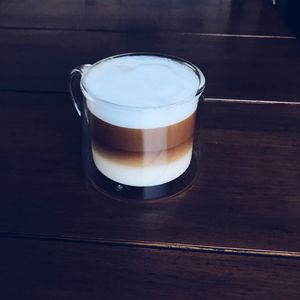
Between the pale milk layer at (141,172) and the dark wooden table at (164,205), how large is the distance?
0.02 metres

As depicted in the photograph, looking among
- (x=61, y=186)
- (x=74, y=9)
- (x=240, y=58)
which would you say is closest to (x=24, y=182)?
(x=61, y=186)

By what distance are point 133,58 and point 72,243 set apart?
0.62 ft

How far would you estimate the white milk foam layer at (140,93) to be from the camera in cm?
39

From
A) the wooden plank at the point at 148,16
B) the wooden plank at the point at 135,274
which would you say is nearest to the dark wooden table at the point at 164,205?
the wooden plank at the point at 135,274

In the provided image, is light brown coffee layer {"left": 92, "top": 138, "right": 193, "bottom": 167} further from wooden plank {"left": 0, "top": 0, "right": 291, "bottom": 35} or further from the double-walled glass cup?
wooden plank {"left": 0, "top": 0, "right": 291, "bottom": 35}

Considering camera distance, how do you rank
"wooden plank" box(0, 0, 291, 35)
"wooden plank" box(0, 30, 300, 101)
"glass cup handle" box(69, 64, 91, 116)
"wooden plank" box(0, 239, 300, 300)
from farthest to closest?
"wooden plank" box(0, 0, 291, 35)
"wooden plank" box(0, 30, 300, 101)
"glass cup handle" box(69, 64, 91, 116)
"wooden plank" box(0, 239, 300, 300)

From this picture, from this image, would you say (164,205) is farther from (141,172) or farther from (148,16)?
(148,16)

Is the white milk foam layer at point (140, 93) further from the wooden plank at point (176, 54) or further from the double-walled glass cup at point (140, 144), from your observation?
the wooden plank at point (176, 54)

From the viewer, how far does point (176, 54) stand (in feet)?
2.50

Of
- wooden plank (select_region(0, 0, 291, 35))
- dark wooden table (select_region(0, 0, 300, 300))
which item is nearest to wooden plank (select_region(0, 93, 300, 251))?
dark wooden table (select_region(0, 0, 300, 300))

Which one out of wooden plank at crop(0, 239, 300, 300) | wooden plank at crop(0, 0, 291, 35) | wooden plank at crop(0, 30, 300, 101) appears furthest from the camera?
wooden plank at crop(0, 0, 291, 35)

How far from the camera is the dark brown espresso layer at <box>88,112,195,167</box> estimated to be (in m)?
0.41

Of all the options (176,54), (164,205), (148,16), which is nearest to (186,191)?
(164,205)

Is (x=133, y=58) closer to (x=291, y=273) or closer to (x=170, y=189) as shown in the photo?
(x=170, y=189)
